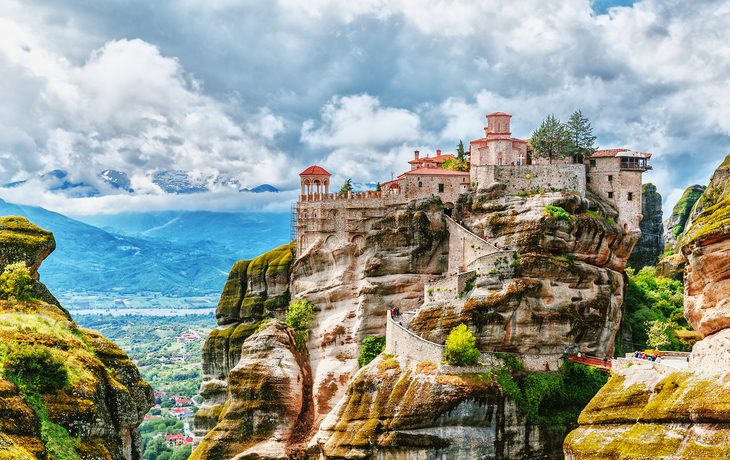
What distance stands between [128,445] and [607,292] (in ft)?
140

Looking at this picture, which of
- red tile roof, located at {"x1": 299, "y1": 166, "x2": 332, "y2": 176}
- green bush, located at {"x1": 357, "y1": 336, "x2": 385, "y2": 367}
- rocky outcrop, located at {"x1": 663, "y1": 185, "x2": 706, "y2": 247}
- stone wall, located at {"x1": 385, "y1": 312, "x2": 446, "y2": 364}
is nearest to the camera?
stone wall, located at {"x1": 385, "y1": 312, "x2": 446, "y2": 364}

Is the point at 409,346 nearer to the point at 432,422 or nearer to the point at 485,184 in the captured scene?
the point at 432,422

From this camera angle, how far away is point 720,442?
1108 inches

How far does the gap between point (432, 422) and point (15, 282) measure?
32.0 m

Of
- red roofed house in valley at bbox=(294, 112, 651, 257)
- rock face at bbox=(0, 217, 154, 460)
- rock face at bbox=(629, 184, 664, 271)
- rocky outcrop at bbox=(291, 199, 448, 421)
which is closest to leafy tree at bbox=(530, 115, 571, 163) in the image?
red roofed house in valley at bbox=(294, 112, 651, 257)

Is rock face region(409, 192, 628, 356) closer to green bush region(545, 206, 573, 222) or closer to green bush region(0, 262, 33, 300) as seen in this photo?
green bush region(545, 206, 573, 222)

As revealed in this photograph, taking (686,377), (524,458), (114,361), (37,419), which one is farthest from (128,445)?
(524,458)

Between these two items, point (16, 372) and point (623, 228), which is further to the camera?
point (623, 228)

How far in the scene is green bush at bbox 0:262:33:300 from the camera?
96.4 ft

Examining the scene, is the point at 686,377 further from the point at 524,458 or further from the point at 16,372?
the point at 16,372

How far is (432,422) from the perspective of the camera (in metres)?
48.5

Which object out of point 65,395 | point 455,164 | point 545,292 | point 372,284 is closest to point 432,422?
point 545,292

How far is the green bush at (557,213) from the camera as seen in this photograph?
180 feet

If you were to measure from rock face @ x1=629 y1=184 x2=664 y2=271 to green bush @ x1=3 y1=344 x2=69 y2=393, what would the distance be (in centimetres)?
8318
